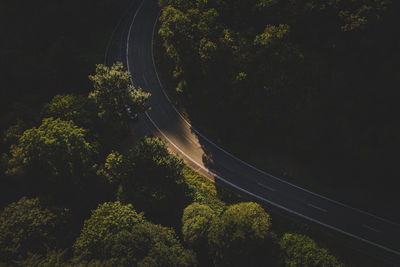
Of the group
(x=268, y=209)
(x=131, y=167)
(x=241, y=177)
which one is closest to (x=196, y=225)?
(x=131, y=167)

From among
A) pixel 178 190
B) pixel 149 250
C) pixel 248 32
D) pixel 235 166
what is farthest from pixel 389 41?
pixel 149 250

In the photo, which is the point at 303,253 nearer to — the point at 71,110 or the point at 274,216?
the point at 274,216

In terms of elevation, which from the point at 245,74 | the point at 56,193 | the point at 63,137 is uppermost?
the point at 63,137

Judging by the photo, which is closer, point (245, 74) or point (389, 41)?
point (389, 41)

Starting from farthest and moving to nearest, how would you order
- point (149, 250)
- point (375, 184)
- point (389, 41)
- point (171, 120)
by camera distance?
point (171, 120) < point (375, 184) < point (389, 41) < point (149, 250)

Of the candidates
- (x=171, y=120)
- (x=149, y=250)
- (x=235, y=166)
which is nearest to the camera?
(x=149, y=250)

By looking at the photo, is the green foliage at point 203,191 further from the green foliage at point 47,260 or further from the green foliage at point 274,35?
the green foliage at point 274,35

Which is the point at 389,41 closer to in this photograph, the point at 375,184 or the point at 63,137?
the point at 375,184
